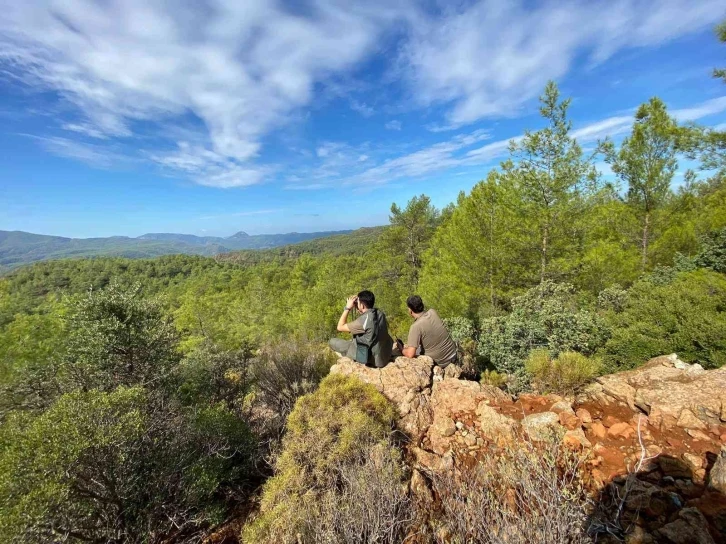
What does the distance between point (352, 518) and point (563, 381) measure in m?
3.41

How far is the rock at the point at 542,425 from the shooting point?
9.78 ft

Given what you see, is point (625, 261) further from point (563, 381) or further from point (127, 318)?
point (127, 318)

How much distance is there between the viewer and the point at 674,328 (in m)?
5.50

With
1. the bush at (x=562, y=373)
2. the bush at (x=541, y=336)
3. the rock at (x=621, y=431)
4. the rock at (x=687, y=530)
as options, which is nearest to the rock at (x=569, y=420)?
the rock at (x=621, y=431)

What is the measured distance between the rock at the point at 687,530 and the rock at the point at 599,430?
1091 mm

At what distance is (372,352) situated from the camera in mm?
4715

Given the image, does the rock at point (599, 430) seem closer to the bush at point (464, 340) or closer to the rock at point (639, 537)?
the rock at point (639, 537)

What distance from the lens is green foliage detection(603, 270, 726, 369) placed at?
16.3 feet

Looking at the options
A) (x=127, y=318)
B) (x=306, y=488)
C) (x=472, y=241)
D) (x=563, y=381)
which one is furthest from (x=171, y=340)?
(x=472, y=241)

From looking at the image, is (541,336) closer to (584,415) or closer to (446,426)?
(584,415)

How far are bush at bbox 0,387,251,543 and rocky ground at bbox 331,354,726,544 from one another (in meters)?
1.99

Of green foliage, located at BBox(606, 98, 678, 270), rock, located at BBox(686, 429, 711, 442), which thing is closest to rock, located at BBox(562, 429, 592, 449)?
rock, located at BBox(686, 429, 711, 442)

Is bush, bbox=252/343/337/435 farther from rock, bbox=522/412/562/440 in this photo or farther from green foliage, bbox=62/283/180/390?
rock, bbox=522/412/562/440

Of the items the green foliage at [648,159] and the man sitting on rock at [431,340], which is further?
the green foliage at [648,159]
